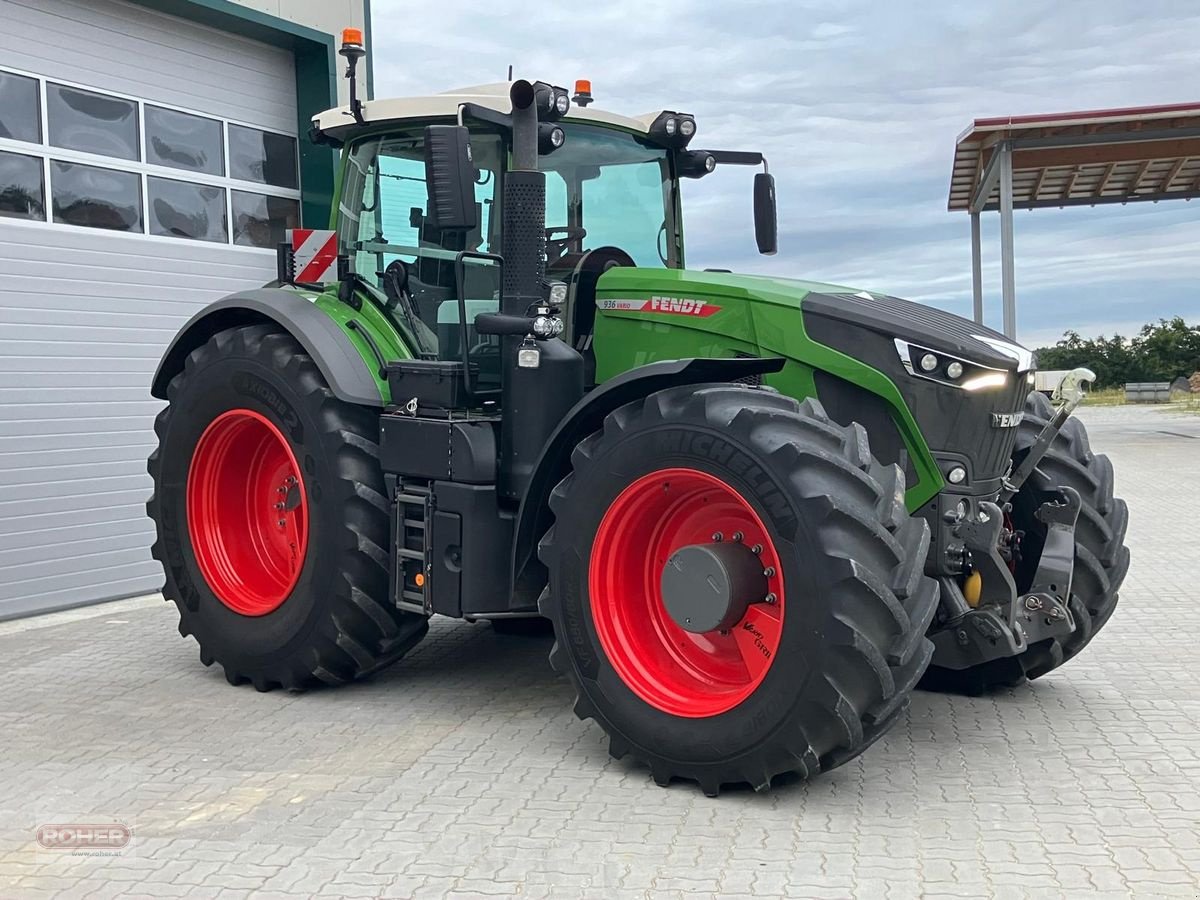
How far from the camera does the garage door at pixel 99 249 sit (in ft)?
26.8

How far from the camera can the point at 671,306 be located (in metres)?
4.97

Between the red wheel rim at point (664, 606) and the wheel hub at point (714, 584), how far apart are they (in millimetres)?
63

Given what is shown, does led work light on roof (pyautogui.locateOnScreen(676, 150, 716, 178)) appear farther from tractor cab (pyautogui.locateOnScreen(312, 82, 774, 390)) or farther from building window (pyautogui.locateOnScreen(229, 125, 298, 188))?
building window (pyautogui.locateOnScreen(229, 125, 298, 188))

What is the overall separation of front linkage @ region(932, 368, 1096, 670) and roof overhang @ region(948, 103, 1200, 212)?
13.3 meters

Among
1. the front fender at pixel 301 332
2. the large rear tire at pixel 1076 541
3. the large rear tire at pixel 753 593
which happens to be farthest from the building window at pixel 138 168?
the large rear tire at pixel 1076 541

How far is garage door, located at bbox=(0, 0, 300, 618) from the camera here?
322 inches

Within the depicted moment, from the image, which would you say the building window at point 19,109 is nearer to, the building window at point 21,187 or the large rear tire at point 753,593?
the building window at point 21,187

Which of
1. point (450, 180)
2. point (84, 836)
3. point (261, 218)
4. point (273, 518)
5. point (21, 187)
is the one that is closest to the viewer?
point (84, 836)

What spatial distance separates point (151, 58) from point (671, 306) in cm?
603

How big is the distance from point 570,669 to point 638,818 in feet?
2.33

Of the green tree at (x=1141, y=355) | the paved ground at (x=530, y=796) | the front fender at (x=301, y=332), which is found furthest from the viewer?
the green tree at (x=1141, y=355)

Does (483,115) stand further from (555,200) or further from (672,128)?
(672,128)

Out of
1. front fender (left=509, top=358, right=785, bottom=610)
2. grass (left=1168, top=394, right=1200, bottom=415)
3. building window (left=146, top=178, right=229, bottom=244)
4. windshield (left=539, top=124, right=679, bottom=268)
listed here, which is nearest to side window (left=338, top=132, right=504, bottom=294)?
windshield (left=539, top=124, right=679, bottom=268)

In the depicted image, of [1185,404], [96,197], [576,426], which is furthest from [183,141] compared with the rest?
[1185,404]
